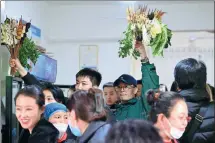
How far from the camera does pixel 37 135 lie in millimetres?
1845

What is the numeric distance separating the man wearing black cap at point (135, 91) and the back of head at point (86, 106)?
594mm

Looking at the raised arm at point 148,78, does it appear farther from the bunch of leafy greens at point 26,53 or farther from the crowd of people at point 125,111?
the bunch of leafy greens at point 26,53

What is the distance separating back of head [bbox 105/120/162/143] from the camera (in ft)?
3.46

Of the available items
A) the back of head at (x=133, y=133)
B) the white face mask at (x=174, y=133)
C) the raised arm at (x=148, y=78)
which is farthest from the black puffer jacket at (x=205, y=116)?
the back of head at (x=133, y=133)

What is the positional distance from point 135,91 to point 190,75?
0.75 metres

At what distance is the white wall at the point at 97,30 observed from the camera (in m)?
→ 5.39

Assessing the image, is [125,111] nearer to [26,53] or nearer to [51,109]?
[51,109]

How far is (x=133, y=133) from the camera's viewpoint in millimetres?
1066

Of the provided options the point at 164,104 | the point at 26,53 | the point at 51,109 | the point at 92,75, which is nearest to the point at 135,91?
the point at 92,75

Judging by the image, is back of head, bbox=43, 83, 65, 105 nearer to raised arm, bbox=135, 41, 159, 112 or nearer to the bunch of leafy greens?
the bunch of leafy greens

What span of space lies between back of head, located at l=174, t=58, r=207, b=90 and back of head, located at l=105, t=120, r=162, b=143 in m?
0.93

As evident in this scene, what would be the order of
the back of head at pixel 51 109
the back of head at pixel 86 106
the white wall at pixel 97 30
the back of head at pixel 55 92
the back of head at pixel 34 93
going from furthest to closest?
1. the white wall at pixel 97 30
2. the back of head at pixel 55 92
3. the back of head at pixel 51 109
4. the back of head at pixel 34 93
5. the back of head at pixel 86 106

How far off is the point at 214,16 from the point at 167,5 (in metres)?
0.71

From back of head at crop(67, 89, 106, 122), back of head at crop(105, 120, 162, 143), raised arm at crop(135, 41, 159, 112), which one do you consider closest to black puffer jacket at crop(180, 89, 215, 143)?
raised arm at crop(135, 41, 159, 112)
